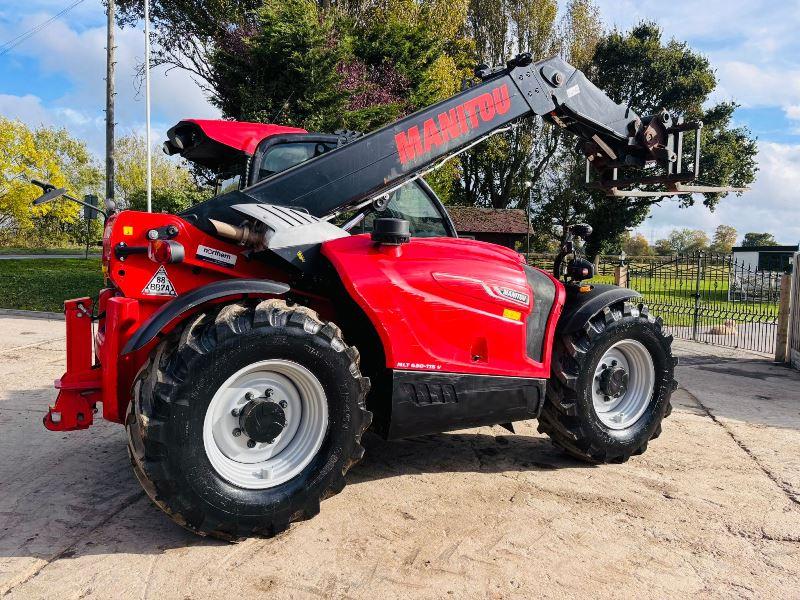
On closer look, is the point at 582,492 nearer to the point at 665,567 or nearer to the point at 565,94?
the point at 665,567

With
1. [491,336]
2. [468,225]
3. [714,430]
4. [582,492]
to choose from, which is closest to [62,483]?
[491,336]

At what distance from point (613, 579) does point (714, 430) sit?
10.9 feet

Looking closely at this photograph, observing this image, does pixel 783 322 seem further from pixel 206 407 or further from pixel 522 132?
pixel 522 132

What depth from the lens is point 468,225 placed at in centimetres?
2902

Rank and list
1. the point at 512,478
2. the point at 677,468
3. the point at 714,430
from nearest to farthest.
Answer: the point at 512,478
the point at 677,468
the point at 714,430

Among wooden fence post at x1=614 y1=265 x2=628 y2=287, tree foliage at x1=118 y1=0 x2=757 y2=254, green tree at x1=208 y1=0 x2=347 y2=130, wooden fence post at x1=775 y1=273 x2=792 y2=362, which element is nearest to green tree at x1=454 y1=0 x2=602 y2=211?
tree foliage at x1=118 y1=0 x2=757 y2=254

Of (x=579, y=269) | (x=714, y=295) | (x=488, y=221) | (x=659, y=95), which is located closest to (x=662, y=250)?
(x=659, y=95)

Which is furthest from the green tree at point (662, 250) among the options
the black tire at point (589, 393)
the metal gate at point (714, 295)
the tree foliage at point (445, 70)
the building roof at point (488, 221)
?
the black tire at point (589, 393)

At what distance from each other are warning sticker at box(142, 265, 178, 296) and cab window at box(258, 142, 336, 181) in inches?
49.3

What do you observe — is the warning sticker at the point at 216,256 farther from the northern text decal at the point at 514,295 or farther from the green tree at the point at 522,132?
the green tree at the point at 522,132

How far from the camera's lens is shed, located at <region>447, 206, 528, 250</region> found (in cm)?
2909

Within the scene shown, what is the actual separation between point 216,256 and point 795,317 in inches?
391

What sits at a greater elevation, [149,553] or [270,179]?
[270,179]

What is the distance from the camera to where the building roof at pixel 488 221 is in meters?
29.0
